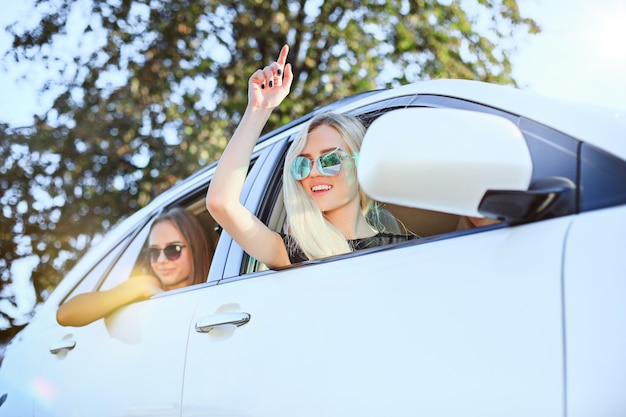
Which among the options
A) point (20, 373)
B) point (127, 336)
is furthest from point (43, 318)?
point (127, 336)

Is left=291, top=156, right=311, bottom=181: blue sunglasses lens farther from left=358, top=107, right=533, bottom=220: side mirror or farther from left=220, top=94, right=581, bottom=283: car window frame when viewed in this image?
left=358, top=107, right=533, bottom=220: side mirror

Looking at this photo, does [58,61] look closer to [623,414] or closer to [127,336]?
[127,336]

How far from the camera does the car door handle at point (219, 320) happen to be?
2.27 m

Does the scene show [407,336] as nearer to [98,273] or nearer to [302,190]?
[302,190]

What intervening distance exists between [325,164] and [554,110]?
95 cm

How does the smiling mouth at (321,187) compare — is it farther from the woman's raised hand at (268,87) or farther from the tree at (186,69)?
the tree at (186,69)

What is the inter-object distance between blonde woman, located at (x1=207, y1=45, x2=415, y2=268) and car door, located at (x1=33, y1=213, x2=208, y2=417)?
14.7 inches

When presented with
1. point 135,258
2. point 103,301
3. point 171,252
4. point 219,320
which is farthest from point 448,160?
point 135,258

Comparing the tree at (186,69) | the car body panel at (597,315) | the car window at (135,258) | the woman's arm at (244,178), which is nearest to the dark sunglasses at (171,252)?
the car window at (135,258)

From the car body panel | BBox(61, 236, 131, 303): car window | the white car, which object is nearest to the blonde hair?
the white car

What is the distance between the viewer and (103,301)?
312 cm

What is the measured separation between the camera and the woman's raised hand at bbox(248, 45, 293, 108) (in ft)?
8.05

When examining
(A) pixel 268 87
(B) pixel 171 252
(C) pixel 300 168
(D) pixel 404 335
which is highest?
(A) pixel 268 87

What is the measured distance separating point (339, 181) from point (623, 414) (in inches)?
57.0
